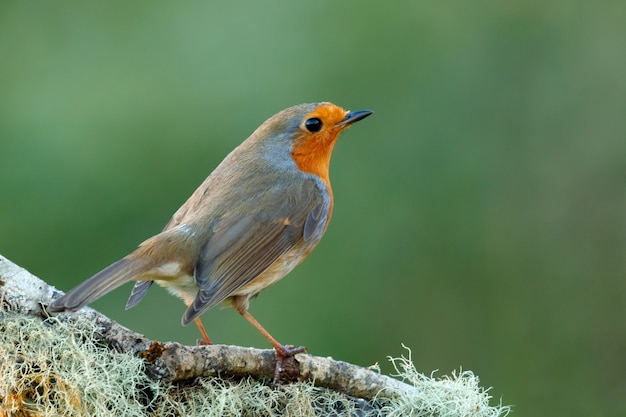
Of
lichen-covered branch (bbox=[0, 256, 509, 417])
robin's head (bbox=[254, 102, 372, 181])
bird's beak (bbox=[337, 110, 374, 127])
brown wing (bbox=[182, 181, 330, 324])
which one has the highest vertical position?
bird's beak (bbox=[337, 110, 374, 127])

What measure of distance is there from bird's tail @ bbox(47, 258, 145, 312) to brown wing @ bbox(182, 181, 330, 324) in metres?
0.30

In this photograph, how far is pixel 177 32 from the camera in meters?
5.51

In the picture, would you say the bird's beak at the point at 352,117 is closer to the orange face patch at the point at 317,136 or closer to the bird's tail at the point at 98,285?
the orange face patch at the point at 317,136

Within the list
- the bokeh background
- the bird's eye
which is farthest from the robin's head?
the bokeh background

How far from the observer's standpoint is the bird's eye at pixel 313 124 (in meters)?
4.76

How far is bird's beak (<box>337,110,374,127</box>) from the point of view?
473 cm

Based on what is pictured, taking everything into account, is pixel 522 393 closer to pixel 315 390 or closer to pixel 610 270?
pixel 610 270

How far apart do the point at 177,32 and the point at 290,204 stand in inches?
63.4

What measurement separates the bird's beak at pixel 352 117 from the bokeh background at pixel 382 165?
0.56 metres

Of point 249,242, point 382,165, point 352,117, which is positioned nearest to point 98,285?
point 249,242

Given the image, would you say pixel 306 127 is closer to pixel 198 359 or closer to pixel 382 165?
pixel 382 165

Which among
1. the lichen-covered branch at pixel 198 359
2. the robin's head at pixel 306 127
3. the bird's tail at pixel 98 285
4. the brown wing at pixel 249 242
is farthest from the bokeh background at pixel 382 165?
the lichen-covered branch at pixel 198 359

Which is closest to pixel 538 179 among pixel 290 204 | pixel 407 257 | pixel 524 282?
pixel 524 282

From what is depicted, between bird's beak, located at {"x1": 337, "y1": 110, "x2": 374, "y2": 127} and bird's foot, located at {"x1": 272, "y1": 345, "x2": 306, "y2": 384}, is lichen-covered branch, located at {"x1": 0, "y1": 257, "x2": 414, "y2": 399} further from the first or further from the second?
bird's beak, located at {"x1": 337, "y1": 110, "x2": 374, "y2": 127}
